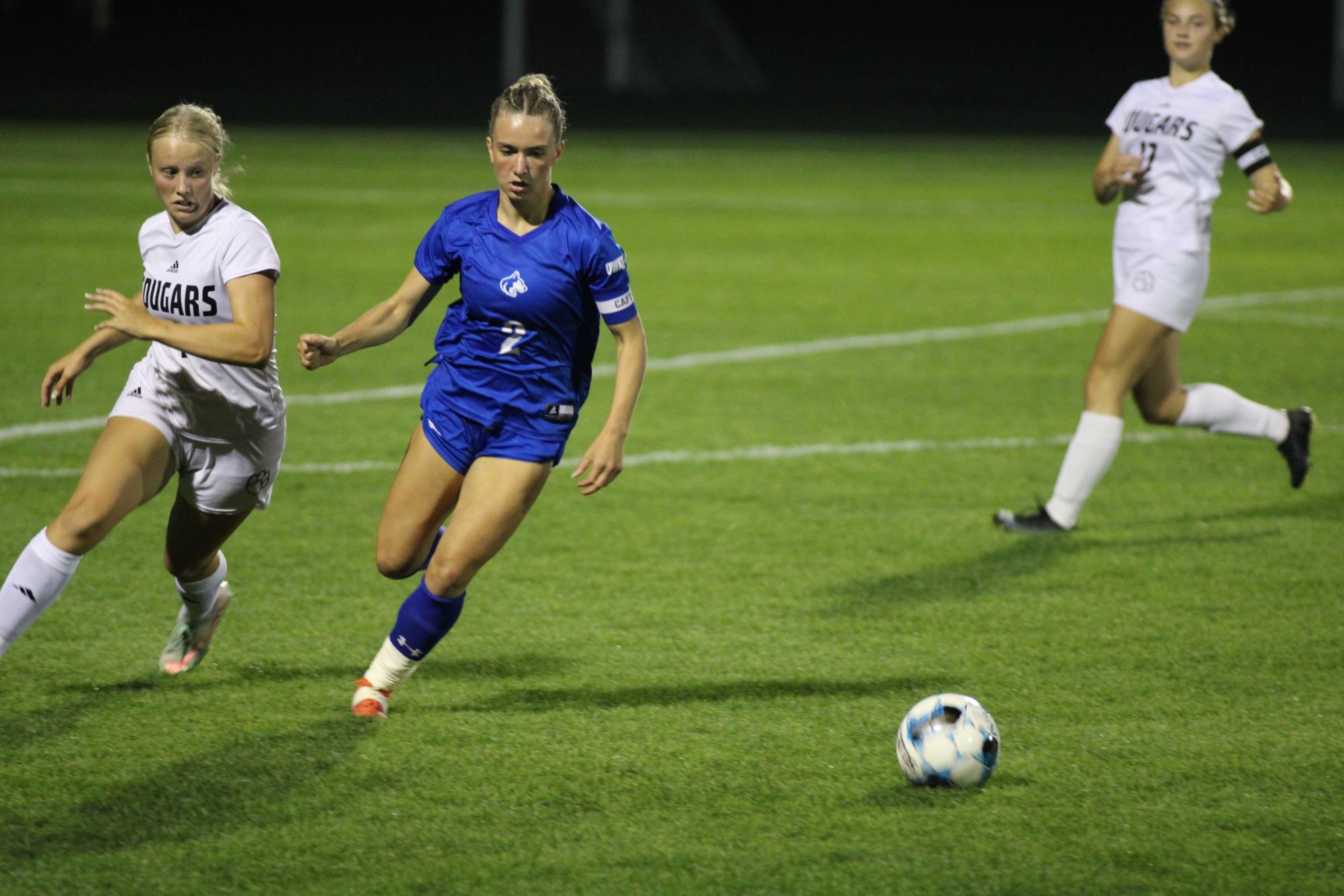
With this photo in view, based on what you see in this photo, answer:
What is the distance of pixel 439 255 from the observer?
4.58 m

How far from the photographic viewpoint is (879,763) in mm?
4336

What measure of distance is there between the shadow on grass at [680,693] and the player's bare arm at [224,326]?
1.16 meters

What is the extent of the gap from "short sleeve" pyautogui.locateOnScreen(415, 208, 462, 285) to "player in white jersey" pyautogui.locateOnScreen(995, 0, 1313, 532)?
3.04 metres

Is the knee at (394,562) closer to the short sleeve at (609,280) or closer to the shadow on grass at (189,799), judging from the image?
the shadow on grass at (189,799)

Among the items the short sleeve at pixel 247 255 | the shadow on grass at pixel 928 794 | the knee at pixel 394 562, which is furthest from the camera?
the knee at pixel 394 562

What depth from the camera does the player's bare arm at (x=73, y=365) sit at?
449cm

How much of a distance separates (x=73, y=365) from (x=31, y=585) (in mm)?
599

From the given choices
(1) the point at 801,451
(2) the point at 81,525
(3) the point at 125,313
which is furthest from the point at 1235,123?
(2) the point at 81,525

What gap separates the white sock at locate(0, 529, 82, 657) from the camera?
14.3 feet

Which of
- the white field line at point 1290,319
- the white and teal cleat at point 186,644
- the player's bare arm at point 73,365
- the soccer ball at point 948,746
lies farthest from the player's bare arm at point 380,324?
the white field line at point 1290,319

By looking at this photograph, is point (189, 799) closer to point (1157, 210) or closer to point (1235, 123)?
point (1157, 210)

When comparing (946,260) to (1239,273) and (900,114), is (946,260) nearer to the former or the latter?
(1239,273)

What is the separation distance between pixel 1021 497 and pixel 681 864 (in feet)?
13.5

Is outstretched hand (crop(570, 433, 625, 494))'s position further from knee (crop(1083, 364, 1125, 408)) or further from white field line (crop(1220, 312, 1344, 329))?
white field line (crop(1220, 312, 1344, 329))
